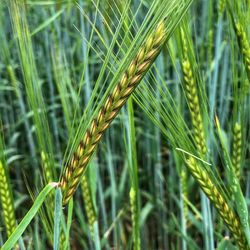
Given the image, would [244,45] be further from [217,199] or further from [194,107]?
[217,199]

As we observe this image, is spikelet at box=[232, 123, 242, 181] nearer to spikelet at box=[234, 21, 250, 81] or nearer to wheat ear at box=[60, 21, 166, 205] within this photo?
spikelet at box=[234, 21, 250, 81]

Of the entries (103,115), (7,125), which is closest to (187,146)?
(103,115)

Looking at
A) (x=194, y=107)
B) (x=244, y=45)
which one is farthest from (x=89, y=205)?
(x=244, y=45)

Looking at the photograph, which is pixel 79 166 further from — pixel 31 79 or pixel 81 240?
pixel 81 240

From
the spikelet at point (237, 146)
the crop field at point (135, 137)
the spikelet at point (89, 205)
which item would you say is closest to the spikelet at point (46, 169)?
the crop field at point (135, 137)

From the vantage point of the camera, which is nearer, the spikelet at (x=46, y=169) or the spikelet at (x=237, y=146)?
the spikelet at (x=46, y=169)

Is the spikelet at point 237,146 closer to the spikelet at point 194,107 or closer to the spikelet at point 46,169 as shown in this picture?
the spikelet at point 194,107

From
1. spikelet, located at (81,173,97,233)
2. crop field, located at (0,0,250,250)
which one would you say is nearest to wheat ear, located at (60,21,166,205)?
crop field, located at (0,0,250,250)
